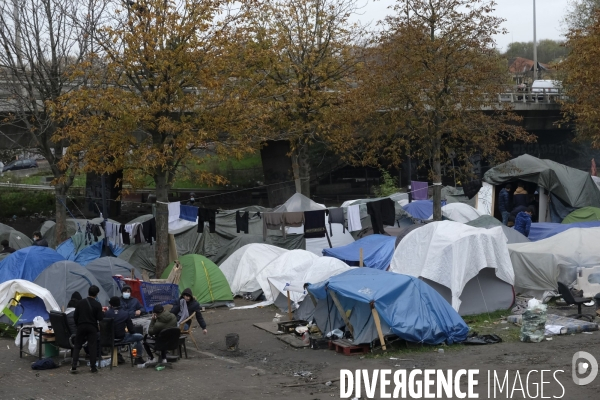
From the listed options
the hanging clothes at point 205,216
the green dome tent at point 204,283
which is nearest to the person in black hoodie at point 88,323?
the green dome tent at point 204,283

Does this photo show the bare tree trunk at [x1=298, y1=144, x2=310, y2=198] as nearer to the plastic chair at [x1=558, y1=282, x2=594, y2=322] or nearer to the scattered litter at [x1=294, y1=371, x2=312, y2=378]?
the plastic chair at [x1=558, y1=282, x2=594, y2=322]

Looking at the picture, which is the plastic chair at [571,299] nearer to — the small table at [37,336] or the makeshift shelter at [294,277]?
the makeshift shelter at [294,277]

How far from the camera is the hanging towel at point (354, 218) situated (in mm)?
24188

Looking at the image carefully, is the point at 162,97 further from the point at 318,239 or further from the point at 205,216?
the point at 318,239

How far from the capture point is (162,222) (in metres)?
21.2

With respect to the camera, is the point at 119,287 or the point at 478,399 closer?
the point at 478,399

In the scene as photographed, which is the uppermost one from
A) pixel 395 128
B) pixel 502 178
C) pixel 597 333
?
pixel 395 128

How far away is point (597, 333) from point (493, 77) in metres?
11.2

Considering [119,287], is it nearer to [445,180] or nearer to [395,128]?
[395,128]

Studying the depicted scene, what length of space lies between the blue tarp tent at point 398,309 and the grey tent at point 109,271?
7197mm

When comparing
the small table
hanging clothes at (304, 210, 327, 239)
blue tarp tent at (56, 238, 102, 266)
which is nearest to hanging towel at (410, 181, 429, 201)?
hanging clothes at (304, 210, 327, 239)

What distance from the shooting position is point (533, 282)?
1892 centimetres

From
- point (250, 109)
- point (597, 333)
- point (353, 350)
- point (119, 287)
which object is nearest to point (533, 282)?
point (597, 333)

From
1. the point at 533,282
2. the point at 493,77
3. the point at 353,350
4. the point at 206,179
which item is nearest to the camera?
the point at 353,350
